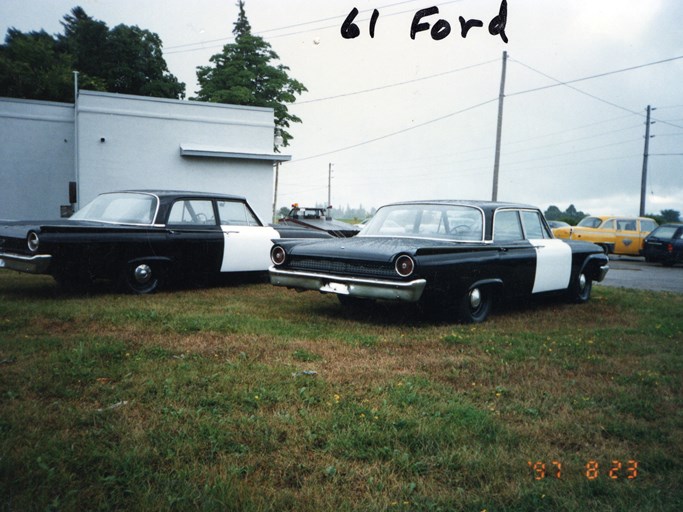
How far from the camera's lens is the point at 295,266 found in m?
6.43

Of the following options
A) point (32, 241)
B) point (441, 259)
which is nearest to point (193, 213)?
point (32, 241)

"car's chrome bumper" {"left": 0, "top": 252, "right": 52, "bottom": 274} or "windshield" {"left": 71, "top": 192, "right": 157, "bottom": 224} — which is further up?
"windshield" {"left": 71, "top": 192, "right": 157, "bottom": 224}

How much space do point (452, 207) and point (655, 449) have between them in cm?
403

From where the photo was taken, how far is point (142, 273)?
7301 mm

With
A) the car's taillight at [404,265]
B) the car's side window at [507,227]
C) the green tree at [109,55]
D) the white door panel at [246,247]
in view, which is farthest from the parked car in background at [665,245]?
the green tree at [109,55]

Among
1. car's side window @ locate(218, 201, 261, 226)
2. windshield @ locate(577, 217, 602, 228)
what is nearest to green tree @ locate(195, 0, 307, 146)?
windshield @ locate(577, 217, 602, 228)

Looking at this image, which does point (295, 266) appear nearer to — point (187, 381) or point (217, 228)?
point (217, 228)

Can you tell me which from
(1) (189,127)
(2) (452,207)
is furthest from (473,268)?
(1) (189,127)

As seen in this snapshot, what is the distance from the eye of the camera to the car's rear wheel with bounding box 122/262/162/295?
282 inches

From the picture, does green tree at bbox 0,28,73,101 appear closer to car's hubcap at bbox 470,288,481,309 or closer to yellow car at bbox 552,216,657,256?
yellow car at bbox 552,216,657,256

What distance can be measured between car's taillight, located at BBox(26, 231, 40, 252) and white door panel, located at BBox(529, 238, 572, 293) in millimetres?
5446

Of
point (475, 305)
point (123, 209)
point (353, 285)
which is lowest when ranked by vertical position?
point (475, 305)

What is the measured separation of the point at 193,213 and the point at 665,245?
15168mm

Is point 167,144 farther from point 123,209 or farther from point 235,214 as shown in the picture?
point 123,209
